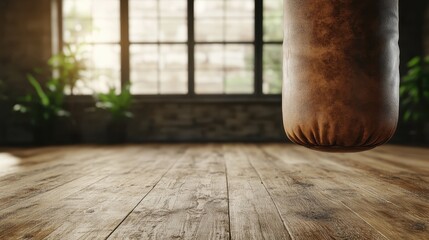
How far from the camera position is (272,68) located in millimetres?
6738

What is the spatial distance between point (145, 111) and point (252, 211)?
16.4 feet

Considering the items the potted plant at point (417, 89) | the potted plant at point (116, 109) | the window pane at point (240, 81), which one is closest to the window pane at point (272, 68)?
the window pane at point (240, 81)

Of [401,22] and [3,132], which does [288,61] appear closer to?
[401,22]

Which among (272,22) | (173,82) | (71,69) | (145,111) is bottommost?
(145,111)

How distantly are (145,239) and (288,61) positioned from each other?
105cm

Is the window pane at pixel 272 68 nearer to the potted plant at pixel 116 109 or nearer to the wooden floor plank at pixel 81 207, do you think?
the potted plant at pixel 116 109

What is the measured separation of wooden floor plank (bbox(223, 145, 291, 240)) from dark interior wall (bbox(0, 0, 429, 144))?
12.0 feet

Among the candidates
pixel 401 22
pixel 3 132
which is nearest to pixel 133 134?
pixel 3 132

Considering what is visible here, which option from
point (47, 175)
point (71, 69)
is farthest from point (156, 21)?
point (47, 175)

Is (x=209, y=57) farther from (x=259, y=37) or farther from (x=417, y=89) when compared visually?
(x=417, y=89)

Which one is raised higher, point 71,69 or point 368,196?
point 71,69

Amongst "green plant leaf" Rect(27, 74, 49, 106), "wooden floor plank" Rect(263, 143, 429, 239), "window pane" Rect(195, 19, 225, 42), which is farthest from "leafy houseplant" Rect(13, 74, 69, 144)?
"wooden floor plank" Rect(263, 143, 429, 239)

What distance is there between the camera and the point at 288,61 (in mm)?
1982

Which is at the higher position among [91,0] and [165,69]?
[91,0]
